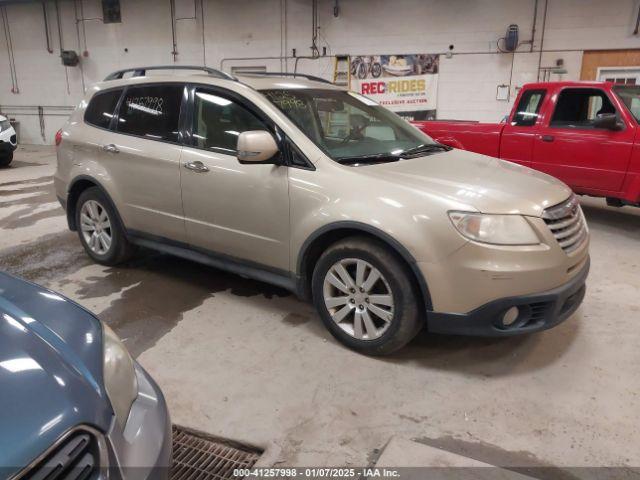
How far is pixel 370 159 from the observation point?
118 inches

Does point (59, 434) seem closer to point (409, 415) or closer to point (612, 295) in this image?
Result: point (409, 415)

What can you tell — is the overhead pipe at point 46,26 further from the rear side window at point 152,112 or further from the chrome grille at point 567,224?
the chrome grille at point 567,224

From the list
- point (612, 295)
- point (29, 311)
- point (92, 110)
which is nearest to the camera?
point (29, 311)

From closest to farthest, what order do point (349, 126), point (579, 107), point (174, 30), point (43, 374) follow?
point (43, 374) → point (349, 126) → point (579, 107) → point (174, 30)

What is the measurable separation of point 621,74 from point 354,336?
8.08 meters

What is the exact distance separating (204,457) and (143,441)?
770 mm

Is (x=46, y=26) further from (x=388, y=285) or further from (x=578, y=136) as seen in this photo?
(x=388, y=285)

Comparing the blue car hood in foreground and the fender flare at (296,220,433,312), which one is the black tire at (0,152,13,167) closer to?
the fender flare at (296,220,433,312)

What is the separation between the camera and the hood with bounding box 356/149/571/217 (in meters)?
2.54

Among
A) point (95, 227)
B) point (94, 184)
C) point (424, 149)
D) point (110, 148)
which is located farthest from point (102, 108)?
point (424, 149)

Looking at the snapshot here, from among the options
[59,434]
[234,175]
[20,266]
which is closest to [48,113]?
[20,266]

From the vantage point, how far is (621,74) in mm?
8367

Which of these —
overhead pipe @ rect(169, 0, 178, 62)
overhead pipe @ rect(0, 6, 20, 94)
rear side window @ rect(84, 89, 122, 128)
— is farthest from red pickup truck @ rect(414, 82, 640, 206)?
overhead pipe @ rect(0, 6, 20, 94)

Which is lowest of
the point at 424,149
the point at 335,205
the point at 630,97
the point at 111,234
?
the point at 111,234
